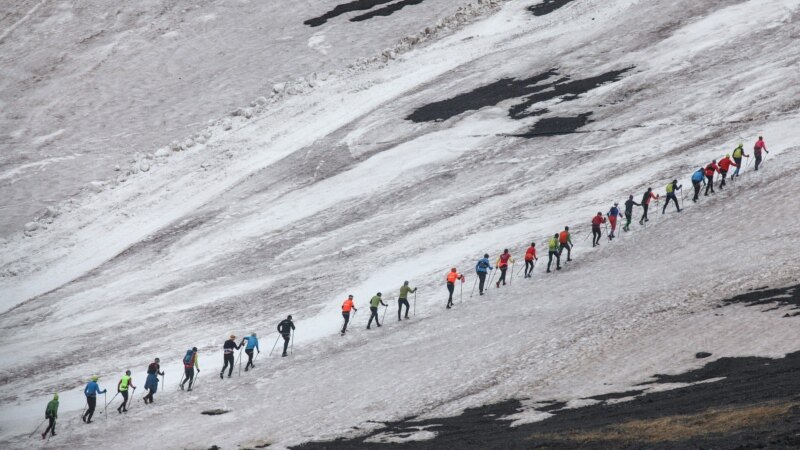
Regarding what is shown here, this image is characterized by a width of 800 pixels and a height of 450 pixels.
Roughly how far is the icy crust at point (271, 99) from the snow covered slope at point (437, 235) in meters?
0.51

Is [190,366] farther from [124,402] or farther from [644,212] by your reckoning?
[644,212]

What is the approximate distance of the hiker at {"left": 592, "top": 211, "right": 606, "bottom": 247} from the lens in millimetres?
39438

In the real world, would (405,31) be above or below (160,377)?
above

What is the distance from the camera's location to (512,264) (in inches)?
1585

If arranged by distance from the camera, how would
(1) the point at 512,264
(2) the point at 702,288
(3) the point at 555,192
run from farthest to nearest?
(3) the point at 555,192 < (1) the point at 512,264 < (2) the point at 702,288

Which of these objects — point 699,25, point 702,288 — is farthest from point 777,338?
point 699,25

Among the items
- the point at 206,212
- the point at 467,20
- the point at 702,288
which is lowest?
the point at 702,288

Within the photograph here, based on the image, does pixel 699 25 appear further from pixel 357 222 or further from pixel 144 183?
pixel 144 183

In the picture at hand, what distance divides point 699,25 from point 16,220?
161 feet

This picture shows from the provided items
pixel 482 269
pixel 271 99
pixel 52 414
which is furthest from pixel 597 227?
pixel 271 99

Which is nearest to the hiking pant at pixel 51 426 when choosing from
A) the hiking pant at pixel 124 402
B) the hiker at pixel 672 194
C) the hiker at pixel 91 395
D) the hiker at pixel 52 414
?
the hiker at pixel 52 414

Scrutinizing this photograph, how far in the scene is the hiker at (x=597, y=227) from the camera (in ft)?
129

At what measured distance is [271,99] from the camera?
73.8 meters

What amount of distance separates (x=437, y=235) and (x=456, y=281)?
5.57 m
